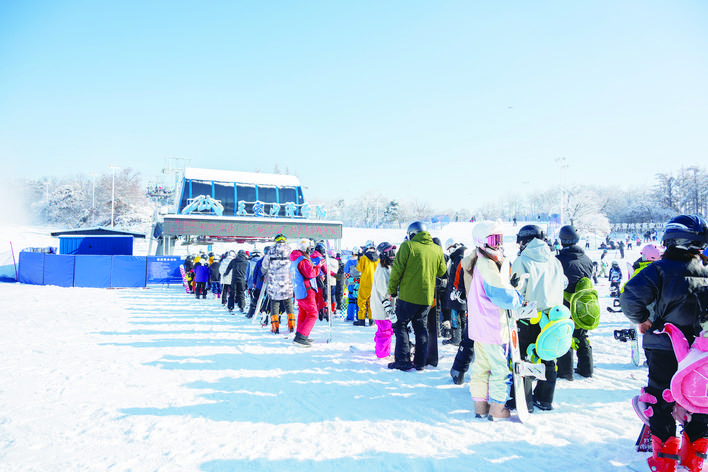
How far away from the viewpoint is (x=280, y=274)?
25.8 feet

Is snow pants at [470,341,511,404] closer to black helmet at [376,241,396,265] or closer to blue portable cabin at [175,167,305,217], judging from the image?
black helmet at [376,241,396,265]

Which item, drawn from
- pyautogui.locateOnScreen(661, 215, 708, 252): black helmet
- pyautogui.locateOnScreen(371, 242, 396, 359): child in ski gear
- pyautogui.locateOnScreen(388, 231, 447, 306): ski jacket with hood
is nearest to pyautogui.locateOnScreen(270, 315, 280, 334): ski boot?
pyautogui.locateOnScreen(371, 242, 396, 359): child in ski gear

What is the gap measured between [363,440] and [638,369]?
416 centimetres

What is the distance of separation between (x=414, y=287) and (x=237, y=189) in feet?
76.5

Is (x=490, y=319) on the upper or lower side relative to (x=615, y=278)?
upper

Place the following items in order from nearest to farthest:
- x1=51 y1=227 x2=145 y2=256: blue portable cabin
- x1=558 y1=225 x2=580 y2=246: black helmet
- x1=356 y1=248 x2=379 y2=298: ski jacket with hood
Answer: x1=558 y1=225 x2=580 y2=246: black helmet → x1=356 y1=248 x2=379 y2=298: ski jacket with hood → x1=51 y1=227 x2=145 y2=256: blue portable cabin

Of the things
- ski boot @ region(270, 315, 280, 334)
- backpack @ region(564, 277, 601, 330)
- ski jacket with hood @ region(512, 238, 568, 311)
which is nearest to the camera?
ski jacket with hood @ region(512, 238, 568, 311)

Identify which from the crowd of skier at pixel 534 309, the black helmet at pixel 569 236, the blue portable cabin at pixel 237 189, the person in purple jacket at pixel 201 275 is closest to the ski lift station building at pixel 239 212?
the blue portable cabin at pixel 237 189

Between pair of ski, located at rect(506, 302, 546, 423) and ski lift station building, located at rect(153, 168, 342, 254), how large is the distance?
19660mm

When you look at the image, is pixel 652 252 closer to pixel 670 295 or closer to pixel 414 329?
pixel 670 295

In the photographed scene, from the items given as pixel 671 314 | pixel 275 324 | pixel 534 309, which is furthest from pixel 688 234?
pixel 275 324

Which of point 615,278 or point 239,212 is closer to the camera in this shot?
point 615,278

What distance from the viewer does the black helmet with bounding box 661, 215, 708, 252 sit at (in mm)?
2674

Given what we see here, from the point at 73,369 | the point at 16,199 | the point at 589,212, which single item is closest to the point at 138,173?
the point at 16,199
